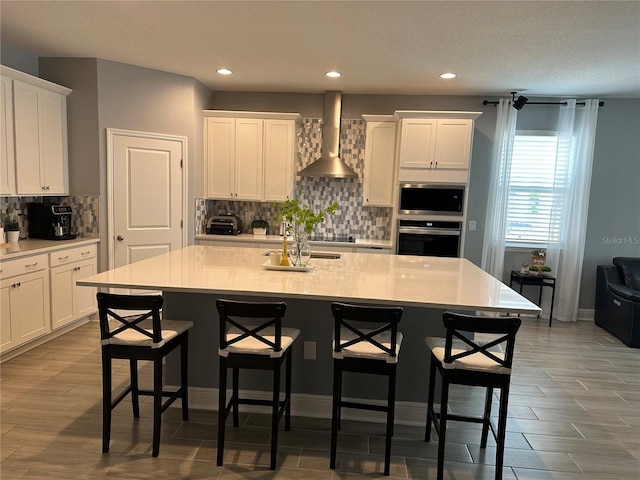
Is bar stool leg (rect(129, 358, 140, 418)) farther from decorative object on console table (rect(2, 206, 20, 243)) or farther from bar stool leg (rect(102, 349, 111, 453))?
decorative object on console table (rect(2, 206, 20, 243))

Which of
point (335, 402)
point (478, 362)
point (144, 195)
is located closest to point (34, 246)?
point (144, 195)

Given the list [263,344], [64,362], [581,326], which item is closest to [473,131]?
[581,326]

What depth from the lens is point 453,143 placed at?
5195 millimetres

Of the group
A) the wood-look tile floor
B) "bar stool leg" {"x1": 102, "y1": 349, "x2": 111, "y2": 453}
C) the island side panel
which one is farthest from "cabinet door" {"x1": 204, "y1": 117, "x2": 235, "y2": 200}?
"bar stool leg" {"x1": 102, "y1": 349, "x2": 111, "y2": 453}

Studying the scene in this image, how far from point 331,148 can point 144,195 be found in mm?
2327

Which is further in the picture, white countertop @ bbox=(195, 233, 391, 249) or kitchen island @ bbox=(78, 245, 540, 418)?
white countertop @ bbox=(195, 233, 391, 249)

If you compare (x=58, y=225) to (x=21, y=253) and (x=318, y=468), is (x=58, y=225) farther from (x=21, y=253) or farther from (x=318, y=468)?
(x=318, y=468)

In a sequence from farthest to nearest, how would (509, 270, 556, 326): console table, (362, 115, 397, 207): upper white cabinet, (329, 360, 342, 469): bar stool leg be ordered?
(362, 115, 397, 207): upper white cabinet < (509, 270, 556, 326): console table < (329, 360, 342, 469): bar stool leg

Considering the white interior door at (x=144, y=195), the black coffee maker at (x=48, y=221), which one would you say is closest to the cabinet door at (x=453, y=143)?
the white interior door at (x=144, y=195)

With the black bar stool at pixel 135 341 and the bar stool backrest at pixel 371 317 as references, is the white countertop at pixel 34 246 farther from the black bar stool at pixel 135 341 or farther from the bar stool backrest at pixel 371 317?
the bar stool backrest at pixel 371 317

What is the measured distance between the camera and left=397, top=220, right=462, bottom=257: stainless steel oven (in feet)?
17.2

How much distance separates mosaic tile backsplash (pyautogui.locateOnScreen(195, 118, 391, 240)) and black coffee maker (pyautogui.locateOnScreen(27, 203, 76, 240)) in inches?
67.8

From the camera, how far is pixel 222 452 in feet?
7.98

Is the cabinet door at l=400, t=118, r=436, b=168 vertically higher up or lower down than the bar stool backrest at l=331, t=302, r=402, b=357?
higher up
